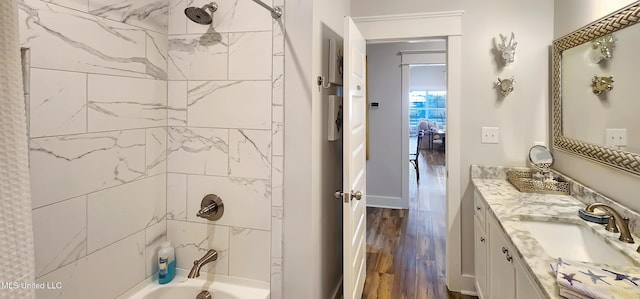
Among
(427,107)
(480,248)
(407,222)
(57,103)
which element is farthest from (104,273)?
(427,107)

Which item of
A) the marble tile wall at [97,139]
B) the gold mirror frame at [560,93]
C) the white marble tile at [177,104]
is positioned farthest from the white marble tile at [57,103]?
the gold mirror frame at [560,93]

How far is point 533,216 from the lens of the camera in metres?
1.66

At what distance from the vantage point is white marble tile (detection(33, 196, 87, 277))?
128cm

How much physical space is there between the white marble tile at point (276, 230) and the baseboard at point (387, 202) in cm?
342

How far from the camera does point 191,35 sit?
1.87 meters

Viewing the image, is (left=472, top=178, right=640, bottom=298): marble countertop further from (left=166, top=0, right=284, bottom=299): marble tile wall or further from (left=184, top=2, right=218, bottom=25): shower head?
(left=184, top=2, right=218, bottom=25): shower head

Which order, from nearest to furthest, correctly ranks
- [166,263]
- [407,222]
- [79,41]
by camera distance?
[79,41] → [166,263] → [407,222]

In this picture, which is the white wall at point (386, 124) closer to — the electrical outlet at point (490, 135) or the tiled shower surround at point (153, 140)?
the electrical outlet at point (490, 135)

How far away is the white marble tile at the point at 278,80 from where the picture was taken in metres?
1.75

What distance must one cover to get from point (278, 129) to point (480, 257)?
1634mm

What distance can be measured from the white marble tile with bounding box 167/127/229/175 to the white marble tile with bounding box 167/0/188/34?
1.84ft

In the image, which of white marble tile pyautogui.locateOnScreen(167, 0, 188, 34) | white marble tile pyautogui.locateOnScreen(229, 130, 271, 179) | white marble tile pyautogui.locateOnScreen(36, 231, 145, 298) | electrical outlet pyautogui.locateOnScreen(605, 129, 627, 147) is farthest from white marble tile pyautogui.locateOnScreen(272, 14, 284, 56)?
electrical outlet pyautogui.locateOnScreen(605, 129, 627, 147)

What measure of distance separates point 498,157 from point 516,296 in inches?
53.3

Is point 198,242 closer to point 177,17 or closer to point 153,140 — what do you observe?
point 153,140
